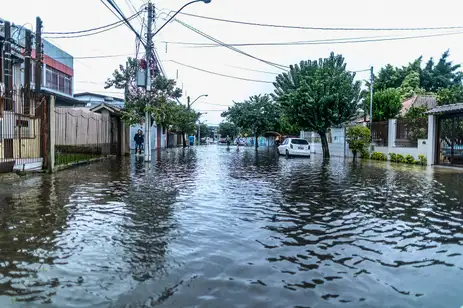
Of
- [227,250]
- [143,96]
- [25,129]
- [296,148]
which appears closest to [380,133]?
[296,148]

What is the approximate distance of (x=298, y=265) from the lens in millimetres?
4551

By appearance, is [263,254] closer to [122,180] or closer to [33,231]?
[33,231]

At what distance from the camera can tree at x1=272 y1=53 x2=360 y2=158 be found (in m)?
27.1

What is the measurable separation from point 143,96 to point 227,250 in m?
21.4

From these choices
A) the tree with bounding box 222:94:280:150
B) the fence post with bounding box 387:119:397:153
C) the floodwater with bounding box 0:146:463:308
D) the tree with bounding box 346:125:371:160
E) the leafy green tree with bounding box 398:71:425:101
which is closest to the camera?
the floodwater with bounding box 0:146:463:308

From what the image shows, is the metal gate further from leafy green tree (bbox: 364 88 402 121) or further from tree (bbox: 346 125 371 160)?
leafy green tree (bbox: 364 88 402 121)

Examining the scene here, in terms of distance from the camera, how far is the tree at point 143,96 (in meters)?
23.0

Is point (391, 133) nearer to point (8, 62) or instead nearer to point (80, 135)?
point (80, 135)

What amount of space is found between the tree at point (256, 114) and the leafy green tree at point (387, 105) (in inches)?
828

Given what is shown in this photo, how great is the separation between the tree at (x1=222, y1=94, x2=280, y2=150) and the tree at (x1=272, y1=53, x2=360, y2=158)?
20.1 metres

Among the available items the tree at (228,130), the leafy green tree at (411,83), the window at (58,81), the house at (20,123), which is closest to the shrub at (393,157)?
the house at (20,123)

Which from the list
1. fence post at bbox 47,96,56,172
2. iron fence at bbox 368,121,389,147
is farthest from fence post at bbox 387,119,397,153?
fence post at bbox 47,96,56,172

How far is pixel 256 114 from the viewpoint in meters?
50.3

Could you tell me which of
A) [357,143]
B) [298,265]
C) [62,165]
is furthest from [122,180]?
[357,143]
